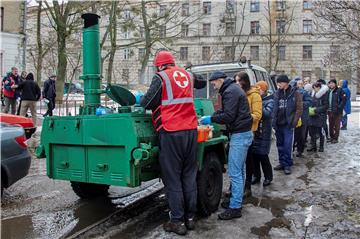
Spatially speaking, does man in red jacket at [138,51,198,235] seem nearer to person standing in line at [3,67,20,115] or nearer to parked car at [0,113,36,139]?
parked car at [0,113,36,139]

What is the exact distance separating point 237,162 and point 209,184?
1.57ft

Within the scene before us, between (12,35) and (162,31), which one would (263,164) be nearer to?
(162,31)

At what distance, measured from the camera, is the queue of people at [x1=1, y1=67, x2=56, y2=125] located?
1254cm

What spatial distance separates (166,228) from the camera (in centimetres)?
477

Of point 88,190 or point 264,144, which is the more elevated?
point 264,144

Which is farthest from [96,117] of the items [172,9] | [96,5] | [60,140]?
[172,9]

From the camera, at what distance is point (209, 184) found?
5500 mm

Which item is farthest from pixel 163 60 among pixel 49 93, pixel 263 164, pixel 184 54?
pixel 184 54

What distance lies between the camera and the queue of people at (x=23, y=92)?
12539 mm

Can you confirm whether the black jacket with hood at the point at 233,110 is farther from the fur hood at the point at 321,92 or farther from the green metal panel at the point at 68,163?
the fur hood at the point at 321,92

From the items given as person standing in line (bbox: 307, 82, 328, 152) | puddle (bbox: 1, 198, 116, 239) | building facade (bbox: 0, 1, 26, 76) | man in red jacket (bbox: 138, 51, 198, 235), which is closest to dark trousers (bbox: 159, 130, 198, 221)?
man in red jacket (bbox: 138, 51, 198, 235)

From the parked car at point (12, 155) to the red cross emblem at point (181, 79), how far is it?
2.59m

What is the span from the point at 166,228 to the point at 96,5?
14980 mm

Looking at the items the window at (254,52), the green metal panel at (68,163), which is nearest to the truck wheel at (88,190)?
the green metal panel at (68,163)
